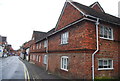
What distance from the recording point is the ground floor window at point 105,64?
8.58m

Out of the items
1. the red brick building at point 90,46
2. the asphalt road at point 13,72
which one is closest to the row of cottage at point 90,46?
the red brick building at point 90,46

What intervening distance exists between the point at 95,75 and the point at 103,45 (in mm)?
2673

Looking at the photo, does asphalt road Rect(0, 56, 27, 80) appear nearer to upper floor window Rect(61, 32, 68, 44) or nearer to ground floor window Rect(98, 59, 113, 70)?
upper floor window Rect(61, 32, 68, 44)

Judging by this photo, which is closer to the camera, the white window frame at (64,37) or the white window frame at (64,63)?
the white window frame at (64,63)

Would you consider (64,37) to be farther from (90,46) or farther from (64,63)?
(90,46)

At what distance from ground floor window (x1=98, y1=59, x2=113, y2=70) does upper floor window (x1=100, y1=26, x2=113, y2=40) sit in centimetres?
212

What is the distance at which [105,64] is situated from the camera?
29.1 feet

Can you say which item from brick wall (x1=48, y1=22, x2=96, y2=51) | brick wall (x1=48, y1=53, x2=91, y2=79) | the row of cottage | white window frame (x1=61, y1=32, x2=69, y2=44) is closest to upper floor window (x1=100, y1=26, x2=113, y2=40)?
the row of cottage

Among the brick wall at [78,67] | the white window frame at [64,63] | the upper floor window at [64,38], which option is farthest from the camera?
the upper floor window at [64,38]

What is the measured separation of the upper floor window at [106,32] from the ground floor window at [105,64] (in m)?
2.12

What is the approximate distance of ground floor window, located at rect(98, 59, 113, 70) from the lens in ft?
28.2

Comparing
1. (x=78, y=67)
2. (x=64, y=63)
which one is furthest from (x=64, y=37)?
(x=78, y=67)

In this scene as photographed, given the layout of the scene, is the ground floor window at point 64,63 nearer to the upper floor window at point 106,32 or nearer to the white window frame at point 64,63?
the white window frame at point 64,63

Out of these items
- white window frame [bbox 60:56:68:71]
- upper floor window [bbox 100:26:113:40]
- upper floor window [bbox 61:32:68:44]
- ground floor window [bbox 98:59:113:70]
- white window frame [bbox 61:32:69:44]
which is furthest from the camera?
upper floor window [bbox 61:32:68:44]
